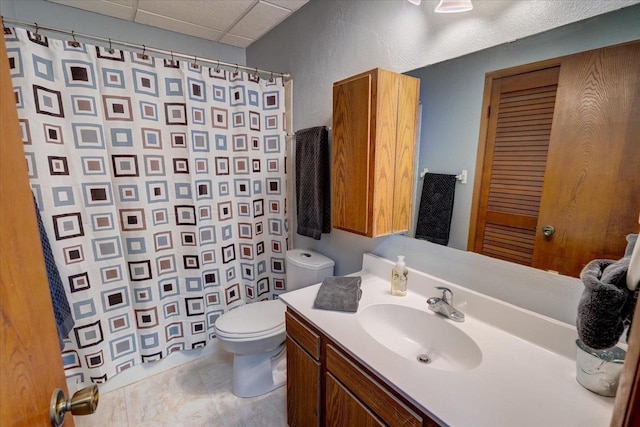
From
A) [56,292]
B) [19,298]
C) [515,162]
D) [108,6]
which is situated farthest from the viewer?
[108,6]

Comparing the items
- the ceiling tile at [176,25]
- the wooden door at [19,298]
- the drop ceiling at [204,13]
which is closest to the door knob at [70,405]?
the wooden door at [19,298]

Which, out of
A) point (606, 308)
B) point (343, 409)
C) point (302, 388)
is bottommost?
point (302, 388)

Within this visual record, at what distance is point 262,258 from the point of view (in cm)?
221

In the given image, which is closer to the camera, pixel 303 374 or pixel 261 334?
pixel 303 374

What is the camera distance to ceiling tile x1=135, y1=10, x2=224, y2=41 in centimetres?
196

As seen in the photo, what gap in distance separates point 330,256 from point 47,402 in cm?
145

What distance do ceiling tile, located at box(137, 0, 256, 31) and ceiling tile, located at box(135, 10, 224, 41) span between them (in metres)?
0.06

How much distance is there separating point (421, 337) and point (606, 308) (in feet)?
2.29

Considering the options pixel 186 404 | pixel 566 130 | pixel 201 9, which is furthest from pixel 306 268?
pixel 201 9

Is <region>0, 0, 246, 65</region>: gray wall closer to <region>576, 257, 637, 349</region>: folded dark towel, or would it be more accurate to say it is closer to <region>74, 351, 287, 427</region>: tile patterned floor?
<region>74, 351, 287, 427</region>: tile patterned floor

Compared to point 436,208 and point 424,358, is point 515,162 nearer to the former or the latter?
point 436,208

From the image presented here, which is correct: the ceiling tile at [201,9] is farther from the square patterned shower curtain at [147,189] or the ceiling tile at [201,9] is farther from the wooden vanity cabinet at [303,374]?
the wooden vanity cabinet at [303,374]

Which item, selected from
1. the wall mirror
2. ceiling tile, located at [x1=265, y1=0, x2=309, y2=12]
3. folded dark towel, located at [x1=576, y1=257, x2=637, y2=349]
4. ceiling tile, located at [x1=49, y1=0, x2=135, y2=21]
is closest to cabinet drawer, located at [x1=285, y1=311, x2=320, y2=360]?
the wall mirror

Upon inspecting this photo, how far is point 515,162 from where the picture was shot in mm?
979
